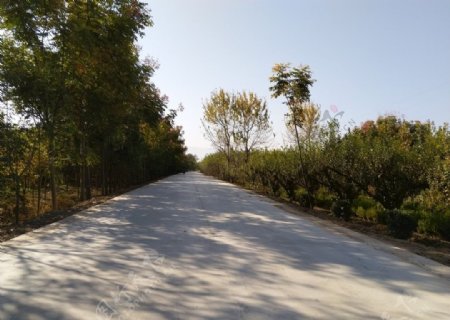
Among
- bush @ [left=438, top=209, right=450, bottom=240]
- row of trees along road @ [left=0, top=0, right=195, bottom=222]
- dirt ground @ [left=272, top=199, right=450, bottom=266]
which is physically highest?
row of trees along road @ [left=0, top=0, right=195, bottom=222]

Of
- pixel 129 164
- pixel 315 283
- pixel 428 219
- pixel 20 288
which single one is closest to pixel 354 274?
pixel 315 283

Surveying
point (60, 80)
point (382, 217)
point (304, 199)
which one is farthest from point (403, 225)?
point (60, 80)

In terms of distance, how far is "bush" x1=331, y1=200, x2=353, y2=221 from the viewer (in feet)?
47.1

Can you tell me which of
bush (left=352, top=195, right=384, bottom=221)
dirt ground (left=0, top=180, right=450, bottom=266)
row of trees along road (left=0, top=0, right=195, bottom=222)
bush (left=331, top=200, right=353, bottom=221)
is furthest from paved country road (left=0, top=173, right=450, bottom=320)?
row of trees along road (left=0, top=0, right=195, bottom=222)

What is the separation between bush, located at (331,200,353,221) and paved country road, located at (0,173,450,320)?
4.21 metres

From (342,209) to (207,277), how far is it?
9.31 m

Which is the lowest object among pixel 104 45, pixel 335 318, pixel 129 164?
pixel 335 318

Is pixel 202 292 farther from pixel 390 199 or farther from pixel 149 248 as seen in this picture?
pixel 390 199

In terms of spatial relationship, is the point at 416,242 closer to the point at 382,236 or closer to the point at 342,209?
the point at 382,236

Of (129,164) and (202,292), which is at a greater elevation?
(129,164)

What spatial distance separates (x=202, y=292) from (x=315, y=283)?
157 centimetres

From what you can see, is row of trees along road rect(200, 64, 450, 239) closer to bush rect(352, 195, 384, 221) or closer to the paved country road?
bush rect(352, 195, 384, 221)

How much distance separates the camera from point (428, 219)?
10.8 metres

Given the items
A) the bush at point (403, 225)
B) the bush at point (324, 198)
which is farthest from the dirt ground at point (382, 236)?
the bush at point (324, 198)
